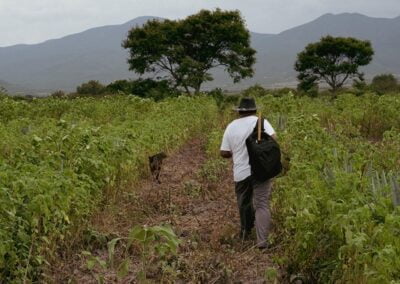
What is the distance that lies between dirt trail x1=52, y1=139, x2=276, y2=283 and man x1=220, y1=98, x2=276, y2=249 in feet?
1.03

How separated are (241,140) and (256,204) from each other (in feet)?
2.20

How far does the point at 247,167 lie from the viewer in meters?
5.49

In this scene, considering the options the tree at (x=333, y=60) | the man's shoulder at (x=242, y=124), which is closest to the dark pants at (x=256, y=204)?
the man's shoulder at (x=242, y=124)

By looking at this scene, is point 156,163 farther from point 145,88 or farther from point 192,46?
point 192,46

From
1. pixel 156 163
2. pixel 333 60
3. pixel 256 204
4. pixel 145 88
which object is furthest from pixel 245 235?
pixel 333 60

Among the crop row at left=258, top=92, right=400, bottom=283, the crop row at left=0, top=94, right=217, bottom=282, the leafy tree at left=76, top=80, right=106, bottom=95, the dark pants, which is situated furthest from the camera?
the leafy tree at left=76, top=80, right=106, bottom=95

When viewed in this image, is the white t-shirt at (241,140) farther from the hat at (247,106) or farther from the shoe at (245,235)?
the shoe at (245,235)

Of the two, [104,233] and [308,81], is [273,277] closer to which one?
[104,233]

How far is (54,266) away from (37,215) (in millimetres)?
650

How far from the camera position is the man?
17.7 feet

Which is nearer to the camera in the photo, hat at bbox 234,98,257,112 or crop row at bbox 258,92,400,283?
crop row at bbox 258,92,400,283

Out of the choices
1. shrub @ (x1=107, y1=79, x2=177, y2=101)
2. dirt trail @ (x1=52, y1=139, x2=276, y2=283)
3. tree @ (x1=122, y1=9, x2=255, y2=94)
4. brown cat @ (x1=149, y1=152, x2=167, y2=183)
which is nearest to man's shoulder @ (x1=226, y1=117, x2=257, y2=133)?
dirt trail @ (x1=52, y1=139, x2=276, y2=283)

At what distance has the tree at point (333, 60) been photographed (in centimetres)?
4259

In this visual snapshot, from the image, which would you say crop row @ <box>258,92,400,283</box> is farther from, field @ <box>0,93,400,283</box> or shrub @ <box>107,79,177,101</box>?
shrub @ <box>107,79,177,101</box>
